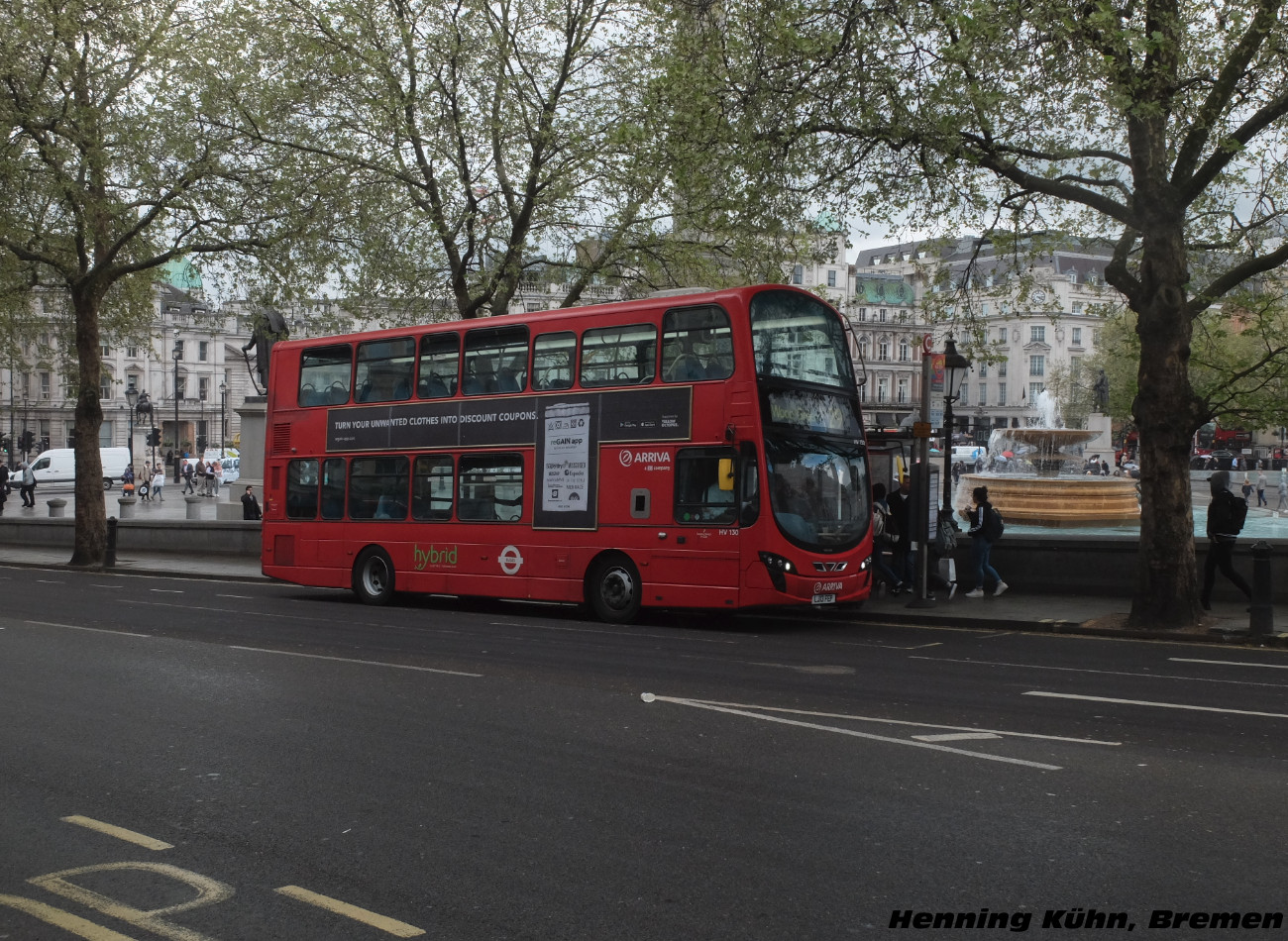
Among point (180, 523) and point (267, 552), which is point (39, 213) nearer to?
point (180, 523)

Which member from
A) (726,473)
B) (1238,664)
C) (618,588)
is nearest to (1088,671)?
(1238,664)

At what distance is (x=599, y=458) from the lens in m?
17.2

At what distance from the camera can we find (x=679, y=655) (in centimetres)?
1338

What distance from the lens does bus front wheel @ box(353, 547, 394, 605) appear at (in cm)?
2019

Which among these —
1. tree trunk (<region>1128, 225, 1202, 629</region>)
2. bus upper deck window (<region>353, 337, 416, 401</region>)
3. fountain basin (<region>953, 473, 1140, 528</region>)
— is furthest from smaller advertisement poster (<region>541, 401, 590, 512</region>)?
fountain basin (<region>953, 473, 1140, 528</region>)

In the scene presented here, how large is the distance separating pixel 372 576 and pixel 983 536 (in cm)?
941

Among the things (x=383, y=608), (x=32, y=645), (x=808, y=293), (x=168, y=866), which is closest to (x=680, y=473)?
(x=808, y=293)

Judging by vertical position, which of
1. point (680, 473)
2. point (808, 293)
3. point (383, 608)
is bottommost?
point (383, 608)

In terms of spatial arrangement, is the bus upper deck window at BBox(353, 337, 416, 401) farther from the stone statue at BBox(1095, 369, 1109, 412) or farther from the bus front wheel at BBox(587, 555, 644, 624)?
the stone statue at BBox(1095, 369, 1109, 412)

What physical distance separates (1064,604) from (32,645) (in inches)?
515

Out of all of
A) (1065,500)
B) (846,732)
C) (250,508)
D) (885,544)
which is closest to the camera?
(846,732)

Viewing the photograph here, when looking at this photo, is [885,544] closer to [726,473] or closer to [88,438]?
[726,473]

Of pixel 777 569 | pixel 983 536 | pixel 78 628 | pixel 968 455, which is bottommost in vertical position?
pixel 78 628

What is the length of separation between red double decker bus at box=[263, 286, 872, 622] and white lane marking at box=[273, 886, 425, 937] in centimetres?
1071
